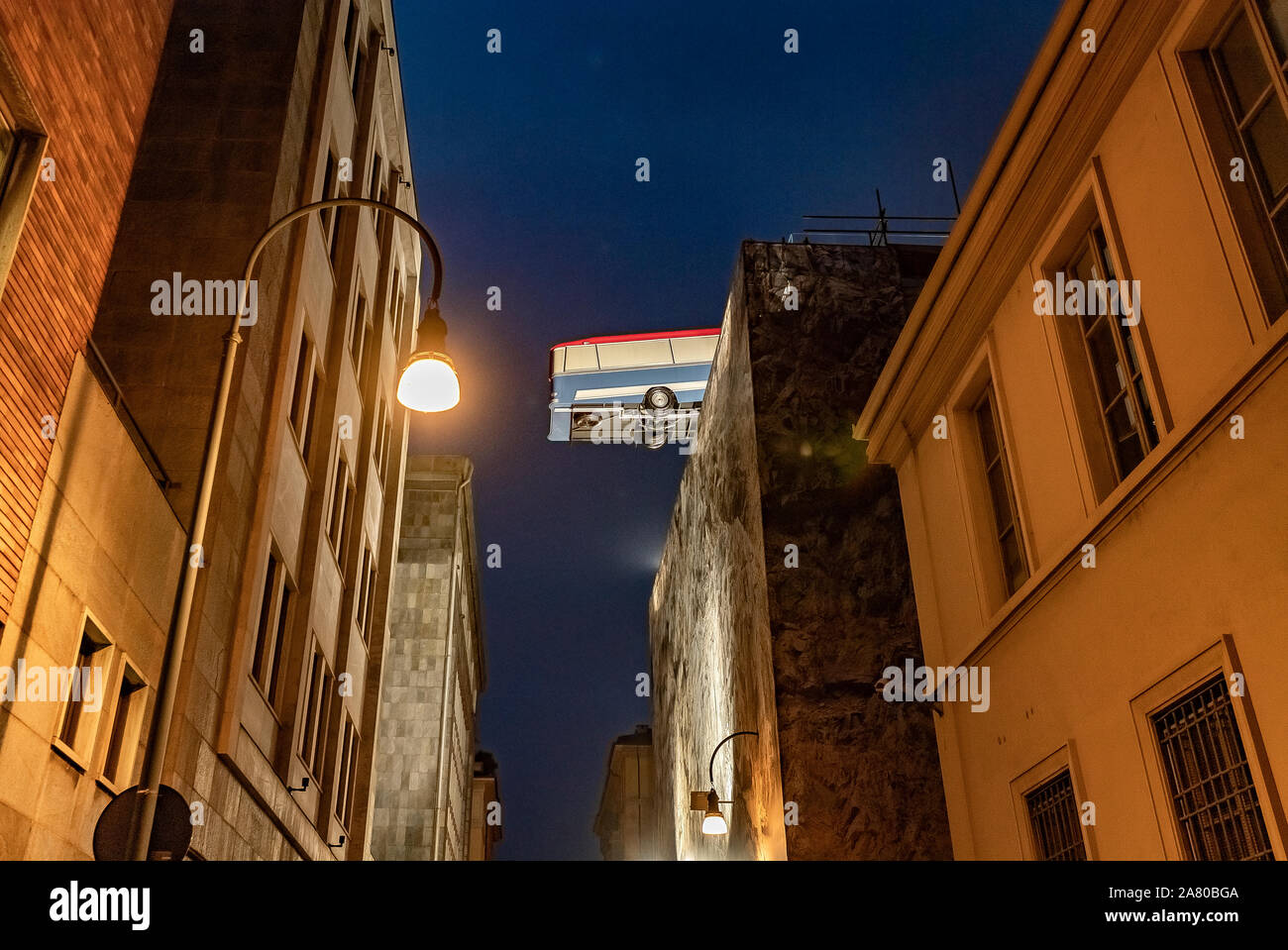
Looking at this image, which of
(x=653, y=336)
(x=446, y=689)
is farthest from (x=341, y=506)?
(x=653, y=336)

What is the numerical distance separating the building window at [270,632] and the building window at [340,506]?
2.80 metres

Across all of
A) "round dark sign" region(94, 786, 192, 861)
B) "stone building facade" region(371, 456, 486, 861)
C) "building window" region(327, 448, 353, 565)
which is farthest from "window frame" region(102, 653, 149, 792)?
"stone building facade" region(371, 456, 486, 861)

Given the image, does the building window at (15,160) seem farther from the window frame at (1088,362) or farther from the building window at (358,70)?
the building window at (358,70)

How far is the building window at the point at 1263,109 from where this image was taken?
22.7 ft

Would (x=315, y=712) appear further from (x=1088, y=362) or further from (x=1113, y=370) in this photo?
(x=1113, y=370)

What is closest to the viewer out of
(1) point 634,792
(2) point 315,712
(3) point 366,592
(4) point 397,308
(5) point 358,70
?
(2) point 315,712

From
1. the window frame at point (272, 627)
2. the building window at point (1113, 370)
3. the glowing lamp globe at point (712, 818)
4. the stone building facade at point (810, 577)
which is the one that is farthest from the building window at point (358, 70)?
the building window at point (1113, 370)

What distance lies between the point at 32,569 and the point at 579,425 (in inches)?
1267

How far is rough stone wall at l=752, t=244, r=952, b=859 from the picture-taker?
51.9ft

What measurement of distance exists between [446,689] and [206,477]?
2771cm

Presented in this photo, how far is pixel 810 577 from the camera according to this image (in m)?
17.4

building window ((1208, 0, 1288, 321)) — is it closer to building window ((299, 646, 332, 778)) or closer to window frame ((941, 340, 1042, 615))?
window frame ((941, 340, 1042, 615))

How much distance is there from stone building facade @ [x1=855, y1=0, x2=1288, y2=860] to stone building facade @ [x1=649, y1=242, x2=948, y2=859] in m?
4.12
